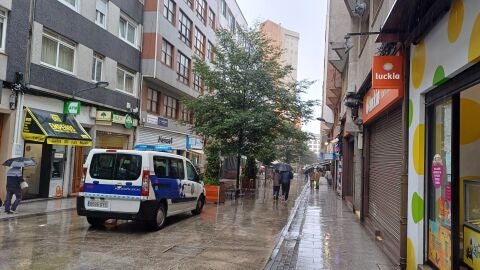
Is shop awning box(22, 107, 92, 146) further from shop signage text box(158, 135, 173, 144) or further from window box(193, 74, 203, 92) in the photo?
window box(193, 74, 203, 92)

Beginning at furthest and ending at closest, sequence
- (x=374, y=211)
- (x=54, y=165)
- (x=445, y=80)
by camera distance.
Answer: (x=54, y=165) < (x=374, y=211) < (x=445, y=80)

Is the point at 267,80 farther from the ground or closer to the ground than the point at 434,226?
farther from the ground

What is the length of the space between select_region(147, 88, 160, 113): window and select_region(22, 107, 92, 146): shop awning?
316 inches

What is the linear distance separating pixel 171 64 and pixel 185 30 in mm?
3944

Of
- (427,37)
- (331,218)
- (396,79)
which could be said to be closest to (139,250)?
(396,79)

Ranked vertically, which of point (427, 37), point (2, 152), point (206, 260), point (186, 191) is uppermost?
point (427, 37)

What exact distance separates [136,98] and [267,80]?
7517 mm

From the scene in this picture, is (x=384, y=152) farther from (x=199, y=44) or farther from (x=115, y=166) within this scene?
(x=199, y=44)

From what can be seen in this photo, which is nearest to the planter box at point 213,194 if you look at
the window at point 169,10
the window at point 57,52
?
the window at point 57,52

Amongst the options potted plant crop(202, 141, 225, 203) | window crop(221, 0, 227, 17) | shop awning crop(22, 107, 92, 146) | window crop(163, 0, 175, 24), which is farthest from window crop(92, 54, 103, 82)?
window crop(221, 0, 227, 17)

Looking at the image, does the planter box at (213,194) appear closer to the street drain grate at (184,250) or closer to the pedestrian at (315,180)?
the street drain grate at (184,250)

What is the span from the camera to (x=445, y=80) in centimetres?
545

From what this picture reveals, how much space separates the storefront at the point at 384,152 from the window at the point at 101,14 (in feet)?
42.5

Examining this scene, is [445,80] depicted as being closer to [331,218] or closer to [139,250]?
[139,250]
